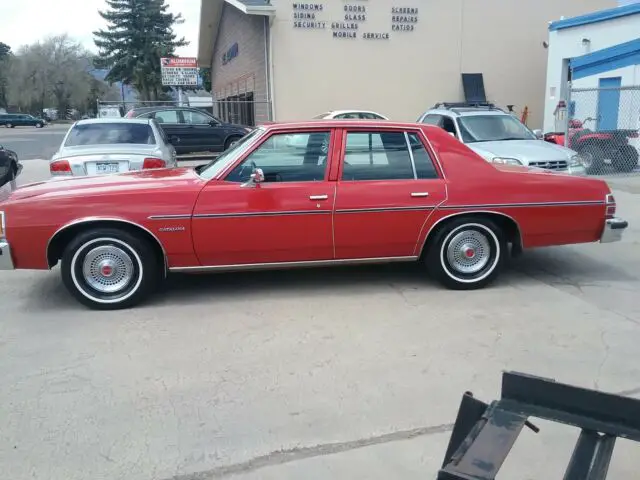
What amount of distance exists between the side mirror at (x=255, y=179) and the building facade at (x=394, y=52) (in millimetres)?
14368

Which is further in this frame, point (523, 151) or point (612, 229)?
point (523, 151)

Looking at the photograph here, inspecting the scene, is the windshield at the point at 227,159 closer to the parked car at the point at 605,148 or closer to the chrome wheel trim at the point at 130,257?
the chrome wheel trim at the point at 130,257

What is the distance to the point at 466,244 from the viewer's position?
554cm

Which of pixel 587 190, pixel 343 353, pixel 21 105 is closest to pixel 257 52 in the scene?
pixel 587 190

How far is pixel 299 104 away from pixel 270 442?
1724 centimetres

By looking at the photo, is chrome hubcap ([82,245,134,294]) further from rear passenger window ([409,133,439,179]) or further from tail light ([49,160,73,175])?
tail light ([49,160,73,175])

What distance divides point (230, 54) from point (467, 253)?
75.3ft

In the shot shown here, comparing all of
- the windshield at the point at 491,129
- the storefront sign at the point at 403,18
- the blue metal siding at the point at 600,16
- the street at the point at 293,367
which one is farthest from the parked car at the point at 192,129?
the street at the point at 293,367

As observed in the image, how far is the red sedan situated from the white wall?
11060 millimetres

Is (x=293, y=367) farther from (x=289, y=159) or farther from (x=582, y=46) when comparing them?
(x=582, y=46)

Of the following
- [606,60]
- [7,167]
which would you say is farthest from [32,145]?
[606,60]

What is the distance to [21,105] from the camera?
76875 mm

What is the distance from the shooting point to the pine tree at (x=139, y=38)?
52156 mm

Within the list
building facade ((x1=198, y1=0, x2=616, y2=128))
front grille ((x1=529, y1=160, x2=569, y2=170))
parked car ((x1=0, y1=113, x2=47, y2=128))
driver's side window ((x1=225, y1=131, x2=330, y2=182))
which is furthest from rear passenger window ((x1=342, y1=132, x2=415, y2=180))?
parked car ((x1=0, y1=113, x2=47, y2=128))
